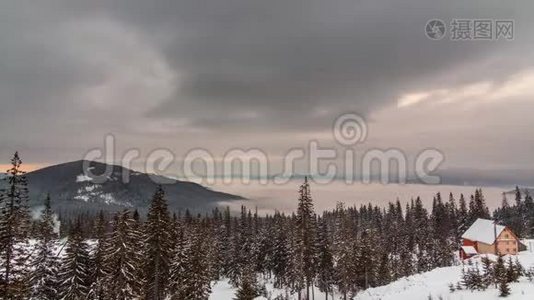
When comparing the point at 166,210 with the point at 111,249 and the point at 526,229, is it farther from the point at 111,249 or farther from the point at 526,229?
the point at 526,229

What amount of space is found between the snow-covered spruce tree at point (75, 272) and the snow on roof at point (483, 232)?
73.9 m

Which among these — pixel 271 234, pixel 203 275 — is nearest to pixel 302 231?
pixel 203 275

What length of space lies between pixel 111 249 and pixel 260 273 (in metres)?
84.7

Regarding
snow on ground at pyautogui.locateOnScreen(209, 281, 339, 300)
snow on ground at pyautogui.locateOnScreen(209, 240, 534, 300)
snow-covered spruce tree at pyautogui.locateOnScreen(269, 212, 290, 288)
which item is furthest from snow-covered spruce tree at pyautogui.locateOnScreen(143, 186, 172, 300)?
snow-covered spruce tree at pyautogui.locateOnScreen(269, 212, 290, 288)

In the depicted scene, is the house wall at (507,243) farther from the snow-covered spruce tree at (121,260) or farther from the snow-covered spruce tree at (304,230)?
the snow-covered spruce tree at (121,260)

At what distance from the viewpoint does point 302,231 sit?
191ft

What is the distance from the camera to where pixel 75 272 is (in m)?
53.8

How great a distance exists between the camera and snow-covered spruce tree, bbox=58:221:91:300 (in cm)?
5303

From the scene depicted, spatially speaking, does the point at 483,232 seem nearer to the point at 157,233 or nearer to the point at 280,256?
the point at 280,256

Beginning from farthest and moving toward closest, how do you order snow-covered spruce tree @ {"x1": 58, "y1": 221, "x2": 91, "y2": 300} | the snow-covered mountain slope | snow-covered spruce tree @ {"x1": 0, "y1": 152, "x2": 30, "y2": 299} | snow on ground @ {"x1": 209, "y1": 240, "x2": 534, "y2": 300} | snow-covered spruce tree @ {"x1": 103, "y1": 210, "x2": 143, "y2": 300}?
snow-covered spruce tree @ {"x1": 58, "y1": 221, "x2": 91, "y2": 300} → snow-covered spruce tree @ {"x1": 103, "y1": 210, "x2": 143, "y2": 300} → snow on ground @ {"x1": 209, "y1": 240, "x2": 534, "y2": 300} → the snow-covered mountain slope → snow-covered spruce tree @ {"x1": 0, "y1": 152, "x2": 30, "y2": 299}

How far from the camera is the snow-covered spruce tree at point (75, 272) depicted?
174ft

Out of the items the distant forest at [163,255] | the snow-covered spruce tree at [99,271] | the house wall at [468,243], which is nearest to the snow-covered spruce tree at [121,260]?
the distant forest at [163,255]

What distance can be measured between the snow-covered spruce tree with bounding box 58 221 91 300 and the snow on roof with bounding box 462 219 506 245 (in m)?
73.9

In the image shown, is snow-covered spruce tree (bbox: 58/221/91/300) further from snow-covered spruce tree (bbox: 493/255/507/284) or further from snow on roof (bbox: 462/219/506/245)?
snow on roof (bbox: 462/219/506/245)
